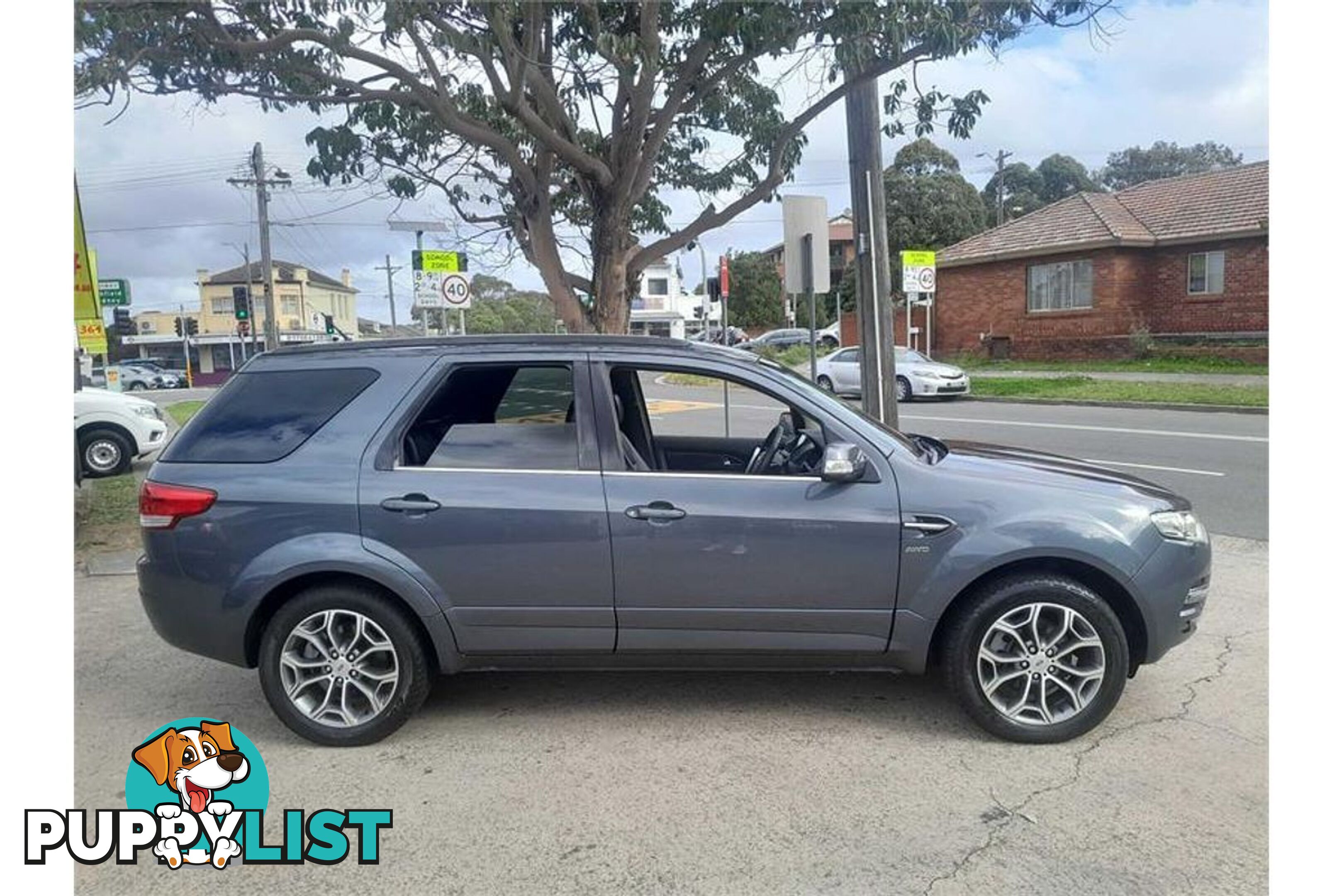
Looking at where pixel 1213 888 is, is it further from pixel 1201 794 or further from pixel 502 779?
pixel 502 779

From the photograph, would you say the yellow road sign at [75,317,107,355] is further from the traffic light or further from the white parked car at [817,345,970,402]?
the white parked car at [817,345,970,402]

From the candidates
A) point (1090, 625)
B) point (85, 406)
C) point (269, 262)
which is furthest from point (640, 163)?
point (269, 262)

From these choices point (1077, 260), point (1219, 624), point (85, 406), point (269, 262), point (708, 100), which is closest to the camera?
point (1219, 624)

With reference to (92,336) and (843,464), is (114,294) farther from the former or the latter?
(843,464)

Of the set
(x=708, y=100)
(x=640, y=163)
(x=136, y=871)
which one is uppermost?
(x=708, y=100)

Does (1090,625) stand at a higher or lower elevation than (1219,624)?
higher

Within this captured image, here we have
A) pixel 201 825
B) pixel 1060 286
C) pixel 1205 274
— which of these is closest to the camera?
pixel 201 825

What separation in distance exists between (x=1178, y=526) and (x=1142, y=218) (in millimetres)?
25941

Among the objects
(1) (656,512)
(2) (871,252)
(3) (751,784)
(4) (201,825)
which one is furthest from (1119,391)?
(4) (201,825)

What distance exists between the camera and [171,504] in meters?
3.71

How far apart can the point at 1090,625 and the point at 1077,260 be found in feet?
81.6

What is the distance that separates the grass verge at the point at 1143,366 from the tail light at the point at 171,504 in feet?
73.8

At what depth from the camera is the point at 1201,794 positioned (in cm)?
330

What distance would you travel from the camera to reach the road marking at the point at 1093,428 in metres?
→ 12.7
